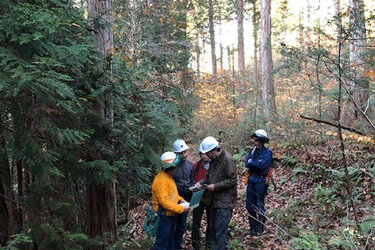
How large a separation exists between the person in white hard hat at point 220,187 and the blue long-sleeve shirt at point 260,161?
98 cm

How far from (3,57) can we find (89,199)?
2.94 meters

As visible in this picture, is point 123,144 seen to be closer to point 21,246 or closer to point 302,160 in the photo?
point 21,246

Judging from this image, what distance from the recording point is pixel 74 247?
12.6 feet

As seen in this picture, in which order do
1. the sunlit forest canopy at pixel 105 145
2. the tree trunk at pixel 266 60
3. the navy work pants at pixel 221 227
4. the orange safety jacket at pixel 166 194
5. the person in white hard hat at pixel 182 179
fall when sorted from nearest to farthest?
the sunlit forest canopy at pixel 105 145 < the orange safety jacket at pixel 166 194 < the navy work pants at pixel 221 227 < the person in white hard hat at pixel 182 179 < the tree trunk at pixel 266 60

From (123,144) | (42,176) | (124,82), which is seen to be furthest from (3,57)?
(123,144)

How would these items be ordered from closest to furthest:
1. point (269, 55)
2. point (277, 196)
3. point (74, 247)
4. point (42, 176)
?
1. point (42, 176)
2. point (74, 247)
3. point (277, 196)
4. point (269, 55)

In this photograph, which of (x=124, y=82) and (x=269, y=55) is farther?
(x=269, y=55)

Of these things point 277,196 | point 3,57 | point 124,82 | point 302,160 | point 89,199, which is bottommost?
point 277,196

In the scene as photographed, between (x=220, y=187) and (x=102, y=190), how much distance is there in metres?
2.05

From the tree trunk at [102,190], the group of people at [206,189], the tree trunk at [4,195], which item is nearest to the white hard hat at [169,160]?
the group of people at [206,189]

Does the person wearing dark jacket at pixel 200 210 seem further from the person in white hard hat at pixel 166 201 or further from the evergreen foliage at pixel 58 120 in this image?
the evergreen foliage at pixel 58 120

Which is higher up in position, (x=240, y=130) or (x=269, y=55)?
(x=269, y=55)

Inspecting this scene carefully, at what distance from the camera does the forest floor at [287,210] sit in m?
6.25

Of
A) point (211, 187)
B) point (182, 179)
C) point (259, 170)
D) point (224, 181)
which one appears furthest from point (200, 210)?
point (259, 170)
